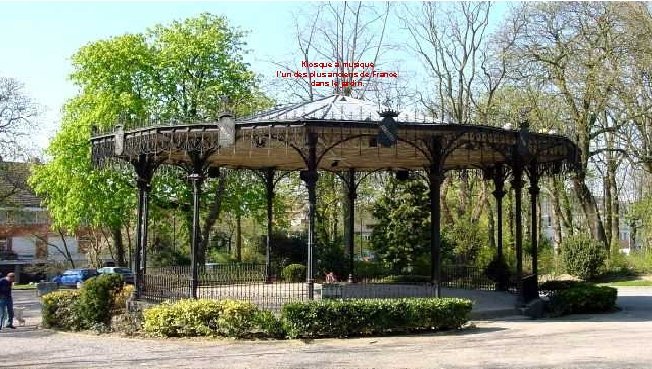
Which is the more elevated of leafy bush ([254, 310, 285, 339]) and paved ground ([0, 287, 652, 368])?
leafy bush ([254, 310, 285, 339])

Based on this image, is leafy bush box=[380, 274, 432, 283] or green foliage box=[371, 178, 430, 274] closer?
leafy bush box=[380, 274, 432, 283]

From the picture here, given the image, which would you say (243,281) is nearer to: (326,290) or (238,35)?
(326,290)

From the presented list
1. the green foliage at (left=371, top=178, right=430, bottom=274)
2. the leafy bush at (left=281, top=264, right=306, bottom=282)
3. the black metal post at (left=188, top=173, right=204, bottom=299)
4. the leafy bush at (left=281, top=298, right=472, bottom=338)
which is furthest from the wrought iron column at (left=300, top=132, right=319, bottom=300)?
the green foliage at (left=371, top=178, right=430, bottom=274)

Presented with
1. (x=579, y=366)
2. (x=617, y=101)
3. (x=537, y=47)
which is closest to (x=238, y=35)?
(x=537, y=47)

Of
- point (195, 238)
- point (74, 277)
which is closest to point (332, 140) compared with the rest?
point (195, 238)

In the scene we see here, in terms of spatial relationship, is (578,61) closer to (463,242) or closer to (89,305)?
(463,242)

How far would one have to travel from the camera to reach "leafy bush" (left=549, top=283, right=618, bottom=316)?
2038cm

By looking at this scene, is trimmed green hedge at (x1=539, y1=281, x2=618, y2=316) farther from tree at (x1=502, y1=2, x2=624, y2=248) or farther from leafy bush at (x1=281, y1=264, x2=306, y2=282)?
tree at (x1=502, y1=2, x2=624, y2=248)

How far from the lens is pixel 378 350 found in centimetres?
1404

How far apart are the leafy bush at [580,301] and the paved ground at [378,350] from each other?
2551mm

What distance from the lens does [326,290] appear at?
20.7 meters

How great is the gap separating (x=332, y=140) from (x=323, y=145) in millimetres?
1861

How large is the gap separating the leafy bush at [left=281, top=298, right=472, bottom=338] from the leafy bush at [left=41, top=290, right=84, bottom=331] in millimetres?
5948

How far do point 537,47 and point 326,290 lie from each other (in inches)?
1018
